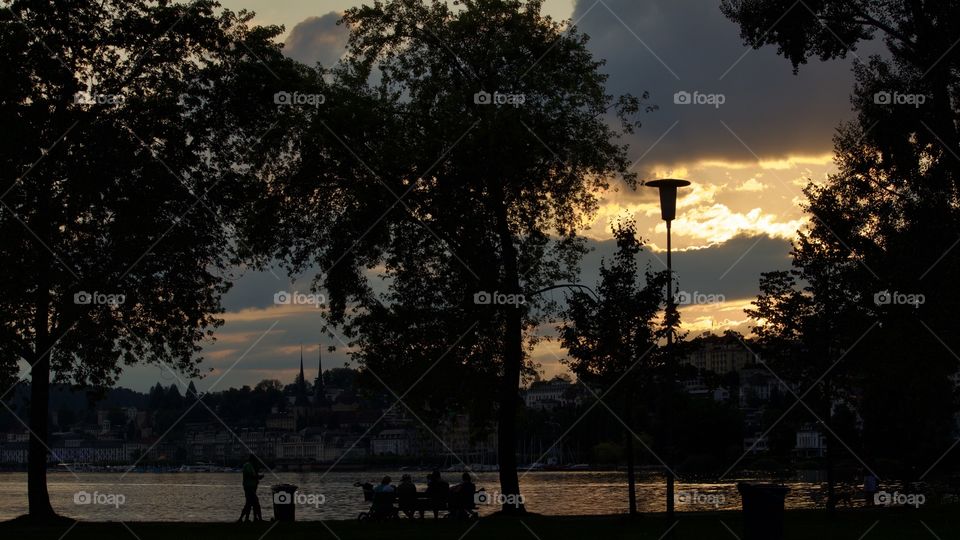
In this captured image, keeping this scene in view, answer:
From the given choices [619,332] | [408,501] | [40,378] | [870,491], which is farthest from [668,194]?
[870,491]

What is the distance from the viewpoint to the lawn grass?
29594mm

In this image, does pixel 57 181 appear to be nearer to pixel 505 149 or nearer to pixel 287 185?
pixel 287 185

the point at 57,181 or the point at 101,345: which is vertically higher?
the point at 57,181

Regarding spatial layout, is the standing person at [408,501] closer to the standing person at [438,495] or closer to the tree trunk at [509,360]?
the standing person at [438,495]

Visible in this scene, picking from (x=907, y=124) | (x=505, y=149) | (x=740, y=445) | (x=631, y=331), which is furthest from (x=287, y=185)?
(x=740, y=445)

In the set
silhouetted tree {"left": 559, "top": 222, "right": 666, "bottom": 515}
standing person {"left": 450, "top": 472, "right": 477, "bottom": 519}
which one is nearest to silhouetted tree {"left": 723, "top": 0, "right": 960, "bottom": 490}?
silhouetted tree {"left": 559, "top": 222, "right": 666, "bottom": 515}

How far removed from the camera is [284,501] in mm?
37438

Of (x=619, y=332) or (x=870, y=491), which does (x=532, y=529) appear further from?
(x=870, y=491)

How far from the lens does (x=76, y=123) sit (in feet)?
129

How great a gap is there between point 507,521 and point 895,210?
1708 centimetres

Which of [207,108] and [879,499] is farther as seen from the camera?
[879,499]

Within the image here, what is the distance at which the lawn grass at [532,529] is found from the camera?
97.1 ft

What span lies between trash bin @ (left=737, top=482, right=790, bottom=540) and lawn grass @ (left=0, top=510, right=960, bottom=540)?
6424mm

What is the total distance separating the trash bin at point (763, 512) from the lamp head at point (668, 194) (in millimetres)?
11435
